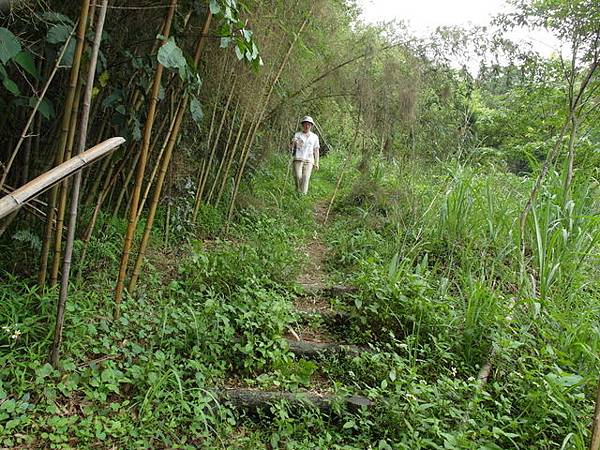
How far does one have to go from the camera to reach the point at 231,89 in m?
4.23

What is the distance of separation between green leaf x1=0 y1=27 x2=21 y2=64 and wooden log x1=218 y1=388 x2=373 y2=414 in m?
1.87

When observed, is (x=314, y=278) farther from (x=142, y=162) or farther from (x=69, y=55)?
(x=69, y=55)

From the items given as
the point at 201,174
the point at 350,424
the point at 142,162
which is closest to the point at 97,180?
the point at 142,162

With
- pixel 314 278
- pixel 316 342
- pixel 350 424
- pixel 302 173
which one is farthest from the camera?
pixel 302 173

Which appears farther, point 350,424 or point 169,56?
point 350,424

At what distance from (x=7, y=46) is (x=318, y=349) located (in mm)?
2345

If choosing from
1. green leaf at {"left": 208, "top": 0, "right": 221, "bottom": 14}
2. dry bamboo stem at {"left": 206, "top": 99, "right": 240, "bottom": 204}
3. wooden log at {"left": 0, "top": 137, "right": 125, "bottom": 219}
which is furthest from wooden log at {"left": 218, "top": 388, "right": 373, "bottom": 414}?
dry bamboo stem at {"left": 206, "top": 99, "right": 240, "bottom": 204}

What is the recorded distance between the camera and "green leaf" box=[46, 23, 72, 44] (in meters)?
2.01

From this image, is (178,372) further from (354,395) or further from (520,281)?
(520,281)

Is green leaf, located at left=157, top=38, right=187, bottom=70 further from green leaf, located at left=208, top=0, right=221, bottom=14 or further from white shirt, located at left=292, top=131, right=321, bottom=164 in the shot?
white shirt, located at left=292, top=131, right=321, bottom=164

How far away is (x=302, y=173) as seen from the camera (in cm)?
693

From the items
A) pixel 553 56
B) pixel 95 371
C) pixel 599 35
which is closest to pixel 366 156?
pixel 553 56

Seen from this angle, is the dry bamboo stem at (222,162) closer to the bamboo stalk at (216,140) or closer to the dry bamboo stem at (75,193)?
the bamboo stalk at (216,140)

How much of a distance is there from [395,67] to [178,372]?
5149 mm
